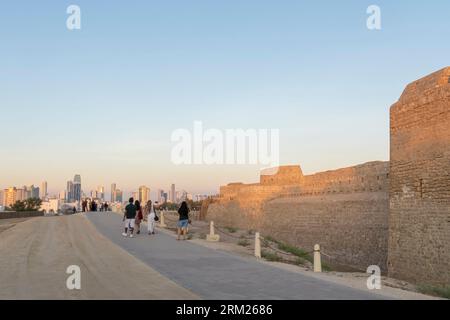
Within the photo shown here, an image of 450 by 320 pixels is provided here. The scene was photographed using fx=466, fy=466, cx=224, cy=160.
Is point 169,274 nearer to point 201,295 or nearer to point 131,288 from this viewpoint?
point 131,288

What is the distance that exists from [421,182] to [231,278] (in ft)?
32.8

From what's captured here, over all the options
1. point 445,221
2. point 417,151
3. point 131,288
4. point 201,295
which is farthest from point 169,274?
point 417,151

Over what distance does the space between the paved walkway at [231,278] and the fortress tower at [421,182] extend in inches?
279

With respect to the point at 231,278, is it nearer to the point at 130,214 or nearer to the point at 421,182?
the point at 421,182

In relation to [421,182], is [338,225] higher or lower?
lower

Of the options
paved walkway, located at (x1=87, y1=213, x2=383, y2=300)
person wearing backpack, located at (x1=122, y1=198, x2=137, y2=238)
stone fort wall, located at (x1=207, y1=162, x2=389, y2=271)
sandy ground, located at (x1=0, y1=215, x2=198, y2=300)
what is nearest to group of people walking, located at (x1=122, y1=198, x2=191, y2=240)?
person wearing backpack, located at (x1=122, y1=198, x2=137, y2=238)

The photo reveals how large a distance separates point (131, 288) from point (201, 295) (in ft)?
4.88

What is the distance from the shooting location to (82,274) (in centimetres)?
1052

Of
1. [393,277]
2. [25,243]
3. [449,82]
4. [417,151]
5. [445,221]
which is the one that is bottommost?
[393,277]

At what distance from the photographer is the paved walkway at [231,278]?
8.47 m

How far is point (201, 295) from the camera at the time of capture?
8234 mm

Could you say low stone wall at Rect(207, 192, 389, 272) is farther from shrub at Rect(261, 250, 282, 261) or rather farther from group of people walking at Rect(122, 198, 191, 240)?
group of people walking at Rect(122, 198, 191, 240)

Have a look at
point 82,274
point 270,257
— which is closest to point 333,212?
point 270,257
